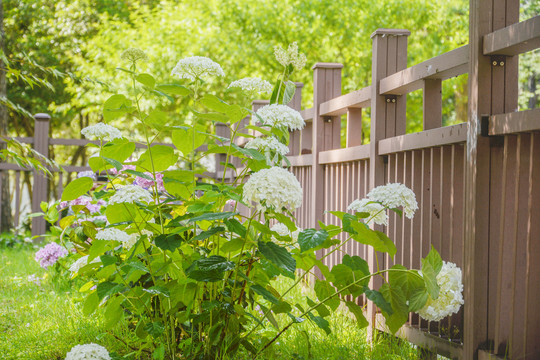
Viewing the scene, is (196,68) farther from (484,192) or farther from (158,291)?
(484,192)

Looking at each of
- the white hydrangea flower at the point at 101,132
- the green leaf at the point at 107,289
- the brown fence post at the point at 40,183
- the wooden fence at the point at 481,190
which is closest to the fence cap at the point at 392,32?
the wooden fence at the point at 481,190

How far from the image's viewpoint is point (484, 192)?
2.34 metres

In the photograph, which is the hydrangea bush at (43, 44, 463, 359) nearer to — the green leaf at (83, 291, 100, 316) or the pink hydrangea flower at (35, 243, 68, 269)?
the green leaf at (83, 291, 100, 316)

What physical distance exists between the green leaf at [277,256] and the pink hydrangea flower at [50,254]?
2745mm

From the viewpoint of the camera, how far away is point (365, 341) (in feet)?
10.4

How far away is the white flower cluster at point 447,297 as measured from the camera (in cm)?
220

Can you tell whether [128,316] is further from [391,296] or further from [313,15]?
[313,15]

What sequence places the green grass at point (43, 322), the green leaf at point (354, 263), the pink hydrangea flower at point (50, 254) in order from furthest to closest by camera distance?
the pink hydrangea flower at point (50, 254)
the green grass at point (43, 322)
the green leaf at point (354, 263)

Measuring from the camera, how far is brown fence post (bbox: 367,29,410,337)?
11.0 feet

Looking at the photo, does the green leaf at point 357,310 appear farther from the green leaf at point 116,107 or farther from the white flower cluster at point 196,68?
the green leaf at point 116,107

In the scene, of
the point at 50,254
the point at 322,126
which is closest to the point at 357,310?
the point at 322,126

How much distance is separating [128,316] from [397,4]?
11.6 metres

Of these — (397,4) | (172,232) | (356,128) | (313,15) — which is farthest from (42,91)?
(172,232)

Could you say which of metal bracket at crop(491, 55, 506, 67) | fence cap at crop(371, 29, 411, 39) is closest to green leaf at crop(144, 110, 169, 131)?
metal bracket at crop(491, 55, 506, 67)
